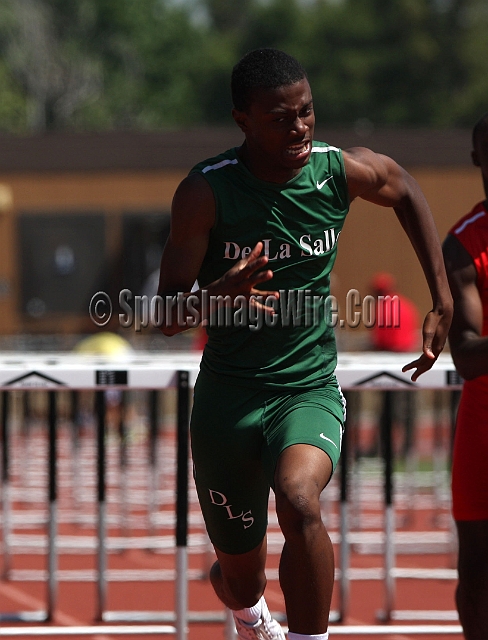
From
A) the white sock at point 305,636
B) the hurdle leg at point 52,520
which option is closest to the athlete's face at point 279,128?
the white sock at point 305,636

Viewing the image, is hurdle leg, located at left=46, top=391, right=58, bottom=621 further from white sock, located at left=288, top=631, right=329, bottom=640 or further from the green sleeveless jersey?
white sock, located at left=288, top=631, right=329, bottom=640

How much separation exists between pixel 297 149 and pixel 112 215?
15.3 metres

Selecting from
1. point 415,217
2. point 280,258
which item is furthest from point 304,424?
point 415,217

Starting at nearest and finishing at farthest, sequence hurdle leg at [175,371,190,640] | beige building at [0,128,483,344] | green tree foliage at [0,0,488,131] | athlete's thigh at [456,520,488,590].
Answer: athlete's thigh at [456,520,488,590]
hurdle leg at [175,371,190,640]
beige building at [0,128,483,344]
green tree foliage at [0,0,488,131]

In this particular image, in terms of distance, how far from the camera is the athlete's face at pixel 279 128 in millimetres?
3463

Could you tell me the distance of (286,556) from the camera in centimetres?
336

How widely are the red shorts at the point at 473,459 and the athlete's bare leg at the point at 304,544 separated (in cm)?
87

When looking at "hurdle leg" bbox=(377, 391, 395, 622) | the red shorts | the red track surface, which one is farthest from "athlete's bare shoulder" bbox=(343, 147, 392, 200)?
the red track surface

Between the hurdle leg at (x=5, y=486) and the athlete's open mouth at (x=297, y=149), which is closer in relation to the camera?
the athlete's open mouth at (x=297, y=149)

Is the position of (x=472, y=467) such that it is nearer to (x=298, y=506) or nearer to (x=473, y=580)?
(x=473, y=580)

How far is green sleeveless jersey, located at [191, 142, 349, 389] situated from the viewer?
354cm

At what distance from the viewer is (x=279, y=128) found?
348 cm

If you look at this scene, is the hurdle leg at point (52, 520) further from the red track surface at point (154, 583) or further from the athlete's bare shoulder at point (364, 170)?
the athlete's bare shoulder at point (364, 170)

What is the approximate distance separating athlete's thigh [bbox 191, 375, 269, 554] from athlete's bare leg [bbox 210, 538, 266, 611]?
4 cm
